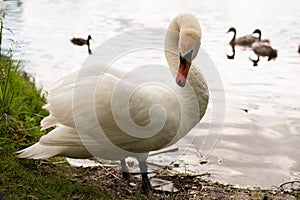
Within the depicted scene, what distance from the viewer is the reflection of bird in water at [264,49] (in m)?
12.0

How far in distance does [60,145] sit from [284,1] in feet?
66.5

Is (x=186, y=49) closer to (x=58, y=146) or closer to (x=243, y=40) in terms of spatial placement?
(x=58, y=146)

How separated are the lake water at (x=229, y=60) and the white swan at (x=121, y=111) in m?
1.06

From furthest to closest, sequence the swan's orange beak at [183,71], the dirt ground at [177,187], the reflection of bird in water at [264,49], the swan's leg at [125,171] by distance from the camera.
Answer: the reflection of bird in water at [264,49], the swan's leg at [125,171], the dirt ground at [177,187], the swan's orange beak at [183,71]

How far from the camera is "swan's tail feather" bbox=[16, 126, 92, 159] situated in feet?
12.4

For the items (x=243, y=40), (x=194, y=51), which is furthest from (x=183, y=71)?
(x=243, y=40)

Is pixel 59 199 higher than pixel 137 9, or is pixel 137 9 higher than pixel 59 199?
pixel 137 9

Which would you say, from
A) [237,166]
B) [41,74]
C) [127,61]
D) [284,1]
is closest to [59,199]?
[237,166]

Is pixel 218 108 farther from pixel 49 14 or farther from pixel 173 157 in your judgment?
pixel 49 14

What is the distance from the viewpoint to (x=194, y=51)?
3.85 metres

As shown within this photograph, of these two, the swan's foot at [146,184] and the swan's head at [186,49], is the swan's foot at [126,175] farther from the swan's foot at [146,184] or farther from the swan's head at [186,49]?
the swan's head at [186,49]

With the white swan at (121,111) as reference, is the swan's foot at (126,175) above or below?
below

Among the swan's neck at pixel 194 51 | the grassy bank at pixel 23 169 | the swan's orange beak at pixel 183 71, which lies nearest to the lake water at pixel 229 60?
the grassy bank at pixel 23 169

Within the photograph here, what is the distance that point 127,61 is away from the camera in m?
9.54
